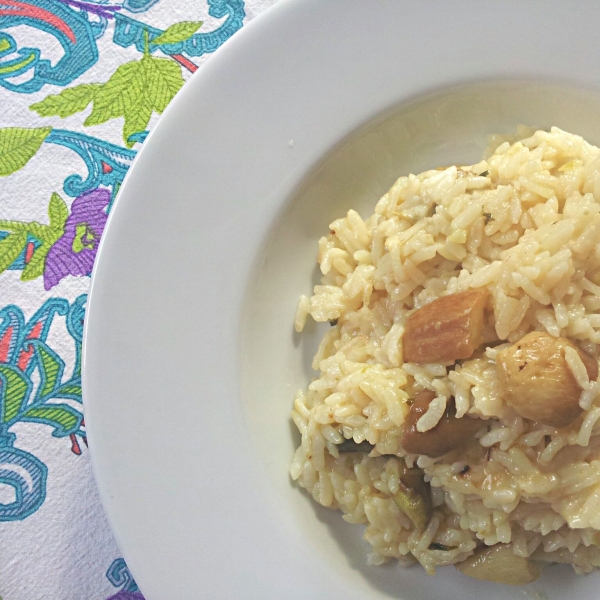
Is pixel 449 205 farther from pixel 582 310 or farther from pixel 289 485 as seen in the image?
pixel 289 485

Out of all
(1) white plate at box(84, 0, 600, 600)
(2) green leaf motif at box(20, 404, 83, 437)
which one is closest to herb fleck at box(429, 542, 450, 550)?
(1) white plate at box(84, 0, 600, 600)

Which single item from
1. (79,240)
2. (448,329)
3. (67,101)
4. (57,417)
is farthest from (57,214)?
(448,329)

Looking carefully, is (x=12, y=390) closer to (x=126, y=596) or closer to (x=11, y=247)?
(x=11, y=247)

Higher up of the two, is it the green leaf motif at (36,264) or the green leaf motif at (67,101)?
the green leaf motif at (67,101)

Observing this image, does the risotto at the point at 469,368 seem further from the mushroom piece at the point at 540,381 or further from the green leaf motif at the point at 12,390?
the green leaf motif at the point at 12,390

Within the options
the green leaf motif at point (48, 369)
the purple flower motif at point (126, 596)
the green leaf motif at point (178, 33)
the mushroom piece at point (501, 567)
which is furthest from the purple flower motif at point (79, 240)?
the mushroom piece at point (501, 567)

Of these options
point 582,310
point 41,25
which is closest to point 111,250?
point 41,25
